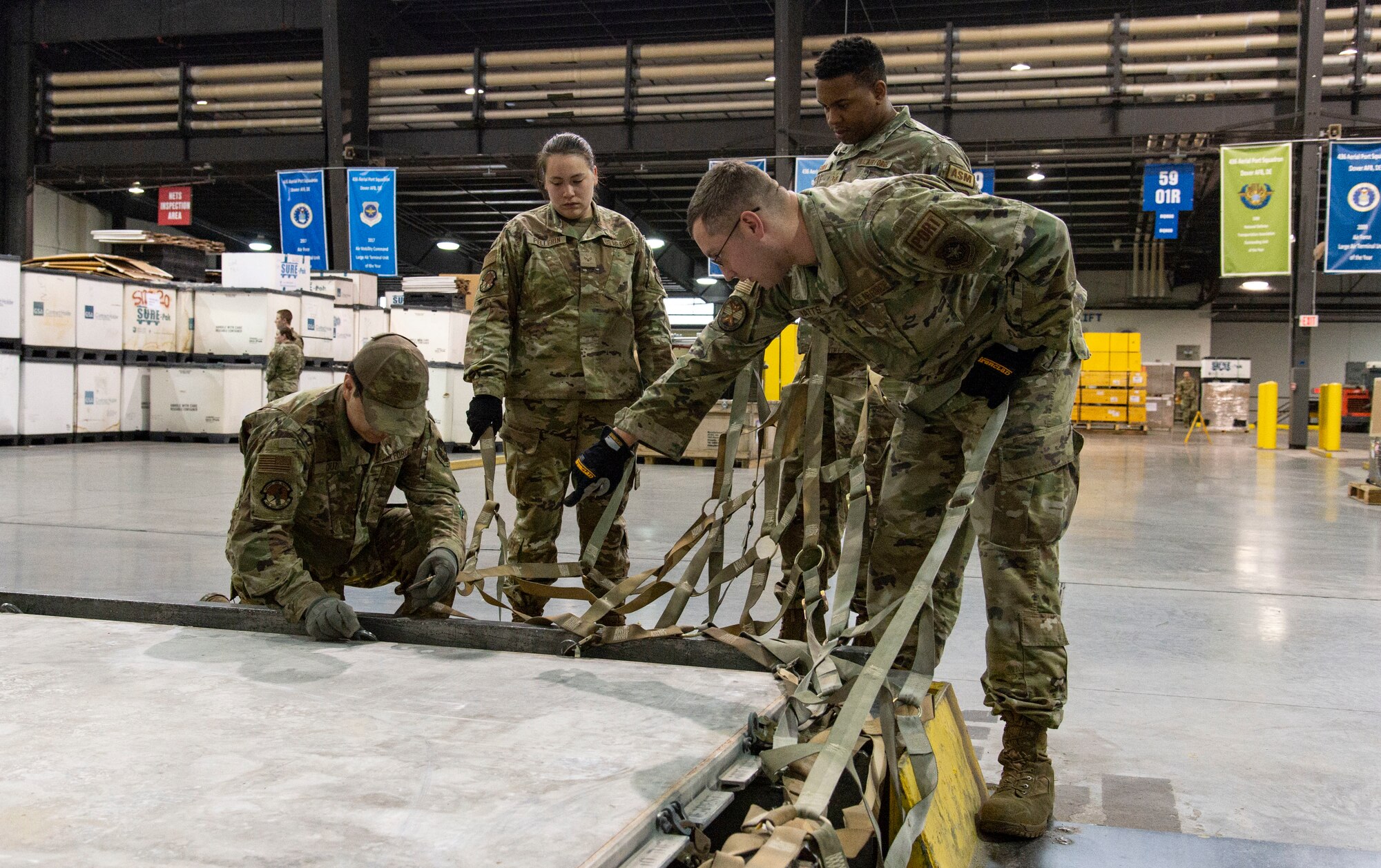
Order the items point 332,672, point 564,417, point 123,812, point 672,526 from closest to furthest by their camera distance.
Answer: point 123,812 < point 332,672 < point 564,417 < point 672,526

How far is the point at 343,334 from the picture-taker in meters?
12.9

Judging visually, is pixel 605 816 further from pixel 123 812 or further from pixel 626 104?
pixel 626 104

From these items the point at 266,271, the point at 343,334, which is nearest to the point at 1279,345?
the point at 343,334

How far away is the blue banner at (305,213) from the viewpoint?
15000mm

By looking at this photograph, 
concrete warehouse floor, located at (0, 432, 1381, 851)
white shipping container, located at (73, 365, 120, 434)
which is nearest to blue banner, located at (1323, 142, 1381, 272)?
concrete warehouse floor, located at (0, 432, 1381, 851)

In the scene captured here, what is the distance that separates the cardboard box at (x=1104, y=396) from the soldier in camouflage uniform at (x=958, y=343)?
19.9 meters

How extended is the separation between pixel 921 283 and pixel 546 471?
164 cm

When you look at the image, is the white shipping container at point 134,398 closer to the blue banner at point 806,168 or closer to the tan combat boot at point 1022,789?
the blue banner at point 806,168

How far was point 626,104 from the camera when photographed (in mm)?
16062

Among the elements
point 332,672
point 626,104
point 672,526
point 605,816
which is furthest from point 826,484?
point 626,104

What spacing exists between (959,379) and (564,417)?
1.51m

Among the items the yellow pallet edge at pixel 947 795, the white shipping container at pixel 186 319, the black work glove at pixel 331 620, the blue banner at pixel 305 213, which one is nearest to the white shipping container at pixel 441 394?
the white shipping container at pixel 186 319

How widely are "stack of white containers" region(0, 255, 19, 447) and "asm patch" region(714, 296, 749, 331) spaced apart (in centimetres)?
1068

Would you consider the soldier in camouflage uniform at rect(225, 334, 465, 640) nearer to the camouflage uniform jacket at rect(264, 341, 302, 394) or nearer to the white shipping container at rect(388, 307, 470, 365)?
the camouflage uniform jacket at rect(264, 341, 302, 394)
